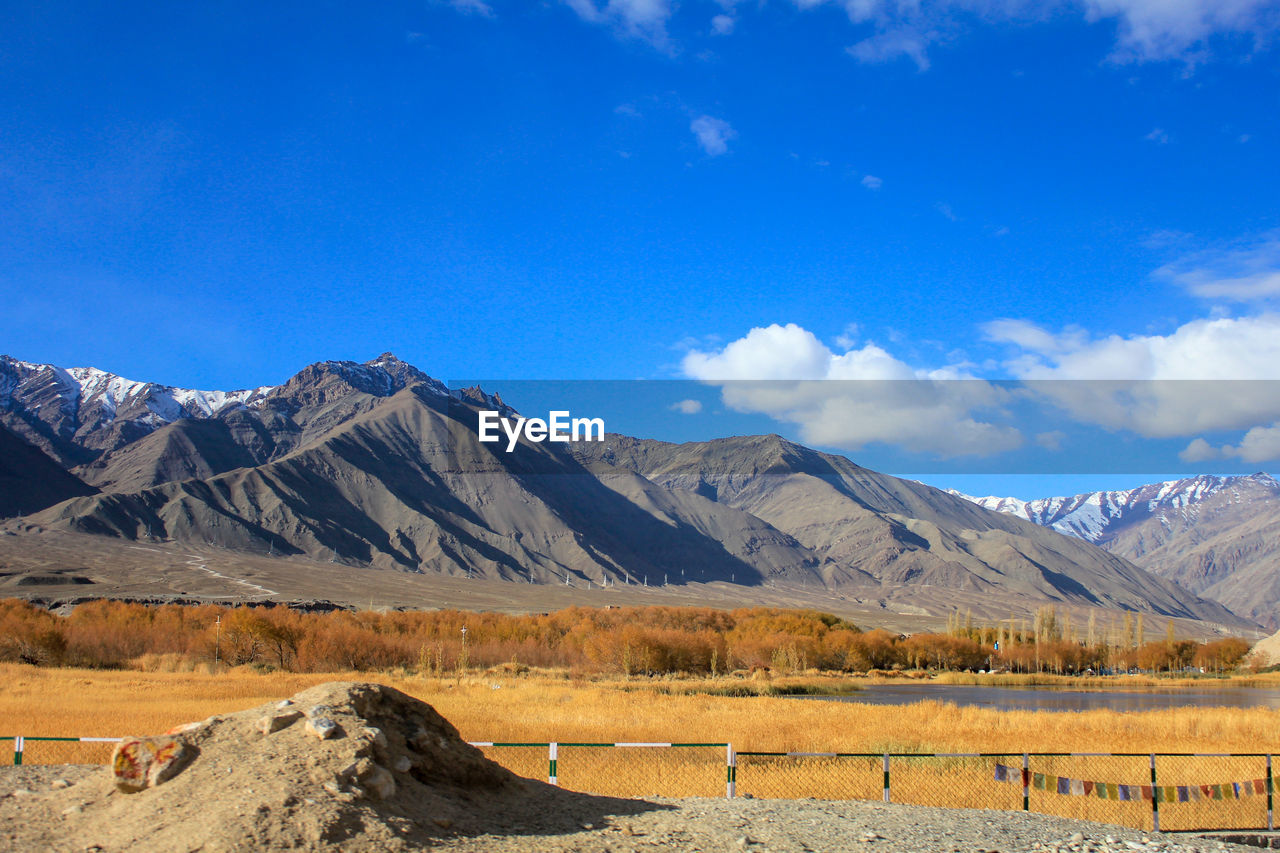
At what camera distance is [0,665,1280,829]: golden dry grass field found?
50.0 feet

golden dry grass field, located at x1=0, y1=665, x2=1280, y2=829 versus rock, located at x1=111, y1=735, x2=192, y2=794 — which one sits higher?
rock, located at x1=111, y1=735, x2=192, y2=794

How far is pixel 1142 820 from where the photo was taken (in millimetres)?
13664

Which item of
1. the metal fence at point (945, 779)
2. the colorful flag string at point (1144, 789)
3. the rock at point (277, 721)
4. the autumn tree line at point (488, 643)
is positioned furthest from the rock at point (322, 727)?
the autumn tree line at point (488, 643)

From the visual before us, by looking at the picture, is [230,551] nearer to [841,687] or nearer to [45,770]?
[841,687]

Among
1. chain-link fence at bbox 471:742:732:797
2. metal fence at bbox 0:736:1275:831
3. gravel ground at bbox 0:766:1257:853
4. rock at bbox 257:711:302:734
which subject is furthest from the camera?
chain-link fence at bbox 471:742:732:797

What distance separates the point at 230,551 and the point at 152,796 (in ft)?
557

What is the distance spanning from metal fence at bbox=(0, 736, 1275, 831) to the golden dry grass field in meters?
0.05

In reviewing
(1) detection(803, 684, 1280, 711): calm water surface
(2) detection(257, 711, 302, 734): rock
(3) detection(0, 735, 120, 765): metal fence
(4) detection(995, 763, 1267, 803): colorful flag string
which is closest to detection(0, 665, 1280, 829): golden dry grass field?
(3) detection(0, 735, 120, 765): metal fence

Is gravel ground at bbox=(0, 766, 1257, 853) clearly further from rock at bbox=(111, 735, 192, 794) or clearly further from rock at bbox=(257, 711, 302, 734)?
rock at bbox=(257, 711, 302, 734)

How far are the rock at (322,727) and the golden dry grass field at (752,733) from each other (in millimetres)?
6278

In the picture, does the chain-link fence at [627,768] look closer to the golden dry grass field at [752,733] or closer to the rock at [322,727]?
the golden dry grass field at [752,733]

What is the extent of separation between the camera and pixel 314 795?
27.2 feet

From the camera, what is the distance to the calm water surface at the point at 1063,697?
50625 millimetres

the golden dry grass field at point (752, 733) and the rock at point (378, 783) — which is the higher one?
the rock at point (378, 783)
